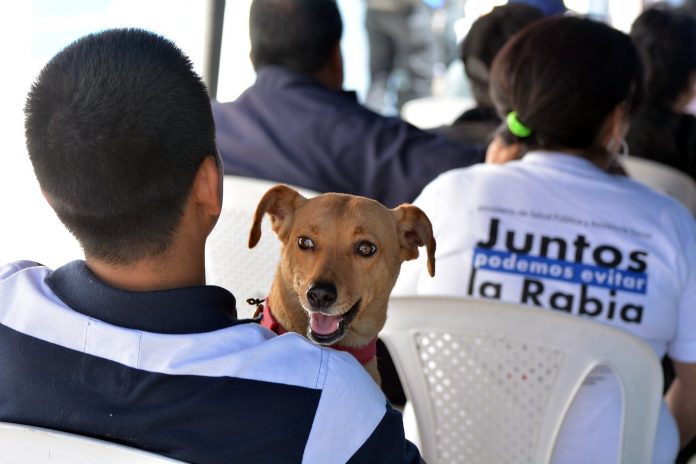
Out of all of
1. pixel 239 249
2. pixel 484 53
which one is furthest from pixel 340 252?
pixel 484 53

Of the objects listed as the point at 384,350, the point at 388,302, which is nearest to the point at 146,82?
the point at 388,302

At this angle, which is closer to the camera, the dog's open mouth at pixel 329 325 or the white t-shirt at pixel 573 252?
the dog's open mouth at pixel 329 325

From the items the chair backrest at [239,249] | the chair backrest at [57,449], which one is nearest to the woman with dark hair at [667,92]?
the chair backrest at [239,249]

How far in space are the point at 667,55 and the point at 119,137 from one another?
284 centimetres

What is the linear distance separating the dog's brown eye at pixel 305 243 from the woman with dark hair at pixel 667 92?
217 centimetres

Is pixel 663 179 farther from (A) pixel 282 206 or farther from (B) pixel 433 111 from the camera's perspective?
(B) pixel 433 111

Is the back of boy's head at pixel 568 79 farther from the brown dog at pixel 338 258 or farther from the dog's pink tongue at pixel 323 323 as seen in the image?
the dog's pink tongue at pixel 323 323

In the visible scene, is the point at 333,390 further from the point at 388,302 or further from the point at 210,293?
the point at 388,302

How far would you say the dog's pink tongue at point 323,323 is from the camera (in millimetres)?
1411

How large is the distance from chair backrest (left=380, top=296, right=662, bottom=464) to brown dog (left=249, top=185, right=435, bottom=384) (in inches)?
6.6

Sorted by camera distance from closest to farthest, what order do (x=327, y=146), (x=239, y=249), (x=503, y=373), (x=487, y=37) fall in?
(x=503, y=373) < (x=239, y=249) < (x=327, y=146) < (x=487, y=37)

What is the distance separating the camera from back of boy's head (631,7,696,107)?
134 inches

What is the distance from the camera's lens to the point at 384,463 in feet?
3.41

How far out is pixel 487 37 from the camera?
3.31m
